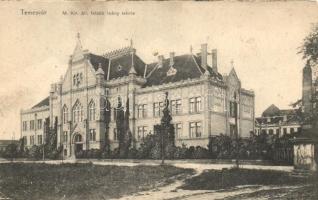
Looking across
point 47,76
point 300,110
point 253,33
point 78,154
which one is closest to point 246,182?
point 300,110

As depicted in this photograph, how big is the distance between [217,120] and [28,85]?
7934 millimetres

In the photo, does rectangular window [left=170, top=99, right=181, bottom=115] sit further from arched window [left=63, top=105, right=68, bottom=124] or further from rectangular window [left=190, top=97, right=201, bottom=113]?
arched window [left=63, top=105, right=68, bottom=124]

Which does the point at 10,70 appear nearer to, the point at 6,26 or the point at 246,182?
the point at 6,26

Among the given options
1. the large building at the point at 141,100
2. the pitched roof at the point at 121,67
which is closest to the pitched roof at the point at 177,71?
the large building at the point at 141,100

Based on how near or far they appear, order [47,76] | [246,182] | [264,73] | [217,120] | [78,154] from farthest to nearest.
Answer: [78,154]
[217,120]
[47,76]
[264,73]
[246,182]

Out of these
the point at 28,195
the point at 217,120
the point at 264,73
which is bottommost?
the point at 28,195

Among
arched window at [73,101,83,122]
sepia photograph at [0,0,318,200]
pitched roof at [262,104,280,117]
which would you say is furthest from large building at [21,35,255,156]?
sepia photograph at [0,0,318,200]

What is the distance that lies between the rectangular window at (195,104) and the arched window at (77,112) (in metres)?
5.88

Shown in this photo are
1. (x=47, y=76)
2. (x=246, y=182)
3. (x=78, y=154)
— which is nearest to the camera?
(x=246, y=182)

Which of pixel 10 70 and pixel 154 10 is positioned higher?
pixel 154 10

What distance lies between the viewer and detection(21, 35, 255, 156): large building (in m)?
16.2

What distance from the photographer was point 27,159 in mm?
16891

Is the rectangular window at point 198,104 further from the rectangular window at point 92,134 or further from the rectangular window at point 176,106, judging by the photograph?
the rectangular window at point 92,134

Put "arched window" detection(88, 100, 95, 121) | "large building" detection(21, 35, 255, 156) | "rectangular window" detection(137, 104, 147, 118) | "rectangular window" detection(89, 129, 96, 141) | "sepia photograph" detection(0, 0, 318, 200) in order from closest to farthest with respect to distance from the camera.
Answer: "sepia photograph" detection(0, 0, 318, 200) < "large building" detection(21, 35, 255, 156) < "rectangular window" detection(137, 104, 147, 118) < "arched window" detection(88, 100, 95, 121) < "rectangular window" detection(89, 129, 96, 141)
